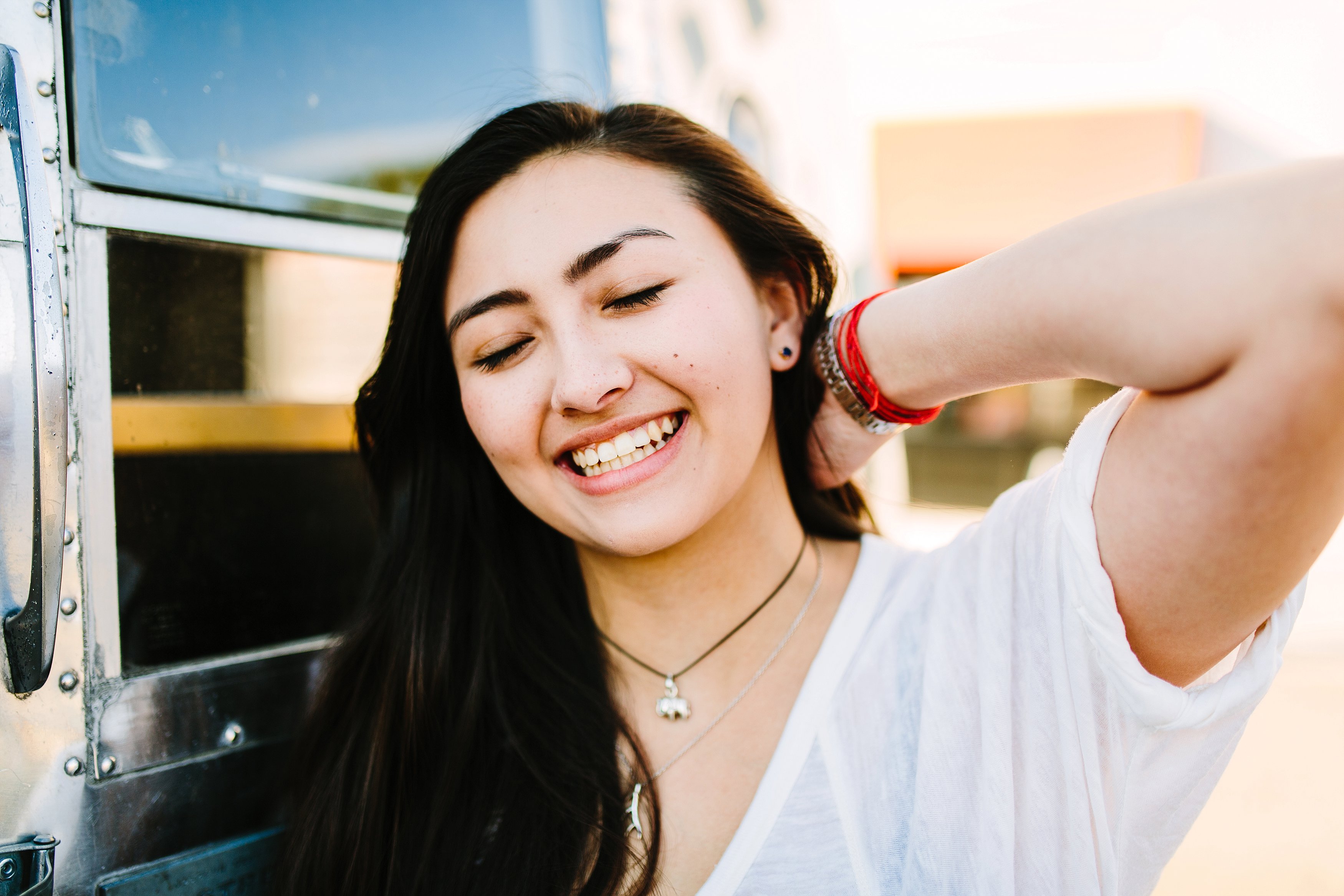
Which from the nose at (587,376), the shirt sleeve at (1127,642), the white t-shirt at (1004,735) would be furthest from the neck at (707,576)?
the shirt sleeve at (1127,642)

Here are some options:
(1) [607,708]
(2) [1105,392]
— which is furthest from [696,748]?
(2) [1105,392]

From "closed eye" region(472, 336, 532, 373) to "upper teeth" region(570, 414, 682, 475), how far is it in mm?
199

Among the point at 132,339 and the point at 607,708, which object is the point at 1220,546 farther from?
the point at 132,339

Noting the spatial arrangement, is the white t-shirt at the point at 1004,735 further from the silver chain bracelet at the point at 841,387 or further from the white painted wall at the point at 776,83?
the white painted wall at the point at 776,83

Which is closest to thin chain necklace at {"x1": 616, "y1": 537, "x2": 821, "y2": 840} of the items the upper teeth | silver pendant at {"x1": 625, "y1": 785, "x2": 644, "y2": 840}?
silver pendant at {"x1": 625, "y1": 785, "x2": 644, "y2": 840}

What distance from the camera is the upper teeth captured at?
1370 mm

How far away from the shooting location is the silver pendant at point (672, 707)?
151 cm

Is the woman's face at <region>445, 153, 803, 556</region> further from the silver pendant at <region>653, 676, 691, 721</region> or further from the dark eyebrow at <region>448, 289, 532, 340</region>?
the silver pendant at <region>653, 676, 691, 721</region>

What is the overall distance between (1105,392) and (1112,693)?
950 centimetres

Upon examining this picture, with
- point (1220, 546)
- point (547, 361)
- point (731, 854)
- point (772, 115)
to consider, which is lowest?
point (731, 854)

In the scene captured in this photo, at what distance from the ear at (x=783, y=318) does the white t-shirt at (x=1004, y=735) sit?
0.46 metres

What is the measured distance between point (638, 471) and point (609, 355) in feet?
0.66

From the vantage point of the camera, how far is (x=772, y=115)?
3006 mm

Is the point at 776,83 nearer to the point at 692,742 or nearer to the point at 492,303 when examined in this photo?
the point at 492,303
